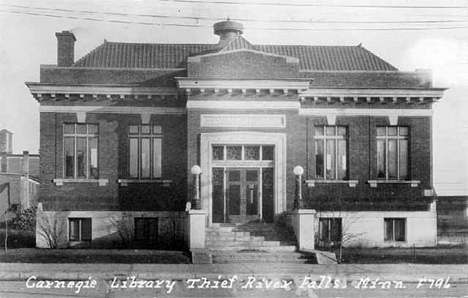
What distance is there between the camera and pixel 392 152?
1104 inches

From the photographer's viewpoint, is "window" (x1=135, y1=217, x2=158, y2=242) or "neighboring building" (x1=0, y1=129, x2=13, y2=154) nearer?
"window" (x1=135, y1=217, x2=158, y2=242)

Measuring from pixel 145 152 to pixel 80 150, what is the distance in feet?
8.64

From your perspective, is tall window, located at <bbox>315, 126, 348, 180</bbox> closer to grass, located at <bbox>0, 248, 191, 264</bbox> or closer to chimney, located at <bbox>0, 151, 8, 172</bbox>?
grass, located at <bbox>0, 248, 191, 264</bbox>

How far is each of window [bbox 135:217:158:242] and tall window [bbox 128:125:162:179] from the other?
69.1 inches

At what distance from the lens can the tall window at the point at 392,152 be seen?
27938 millimetres

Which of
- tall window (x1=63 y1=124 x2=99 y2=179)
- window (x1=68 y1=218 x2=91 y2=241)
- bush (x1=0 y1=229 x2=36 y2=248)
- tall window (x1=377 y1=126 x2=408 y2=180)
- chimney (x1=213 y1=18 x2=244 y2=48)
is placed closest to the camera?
window (x1=68 y1=218 x2=91 y2=241)

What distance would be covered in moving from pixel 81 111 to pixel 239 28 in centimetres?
980

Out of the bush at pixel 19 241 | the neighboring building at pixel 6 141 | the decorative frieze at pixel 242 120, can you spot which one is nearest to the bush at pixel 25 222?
the bush at pixel 19 241

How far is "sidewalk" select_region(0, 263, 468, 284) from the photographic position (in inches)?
673

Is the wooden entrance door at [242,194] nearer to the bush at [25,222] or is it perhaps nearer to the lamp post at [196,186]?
the lamp post at [196,186]

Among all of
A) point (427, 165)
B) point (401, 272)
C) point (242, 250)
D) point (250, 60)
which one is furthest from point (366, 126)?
point (401, 272)

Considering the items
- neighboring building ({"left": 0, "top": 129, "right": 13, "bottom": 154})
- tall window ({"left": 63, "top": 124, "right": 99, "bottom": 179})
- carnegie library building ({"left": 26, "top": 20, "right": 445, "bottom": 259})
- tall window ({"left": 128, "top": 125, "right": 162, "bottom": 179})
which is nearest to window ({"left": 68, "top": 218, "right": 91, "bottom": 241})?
carnegie library building ({"left": 26, "top": 20, "right": 445, "bottom": 259})

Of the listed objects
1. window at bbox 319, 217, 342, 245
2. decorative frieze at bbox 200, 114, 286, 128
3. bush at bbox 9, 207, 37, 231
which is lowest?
bush at bbox 9, 207, 37, 231

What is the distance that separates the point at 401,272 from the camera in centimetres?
1814
